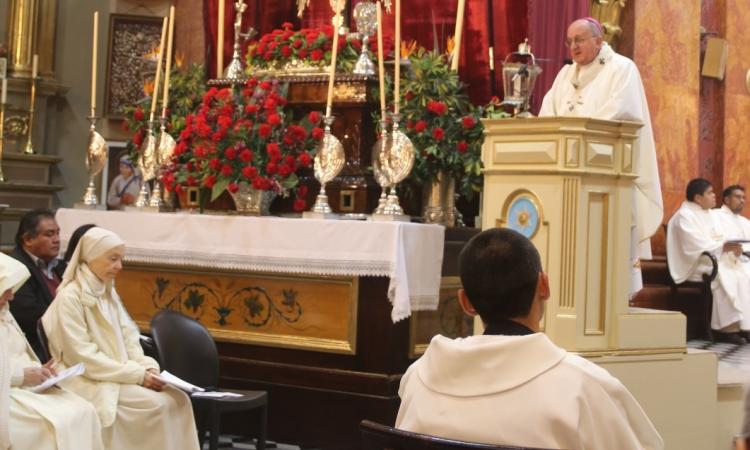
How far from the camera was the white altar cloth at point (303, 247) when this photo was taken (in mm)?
6379

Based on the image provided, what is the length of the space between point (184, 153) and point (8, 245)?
4.41 metres

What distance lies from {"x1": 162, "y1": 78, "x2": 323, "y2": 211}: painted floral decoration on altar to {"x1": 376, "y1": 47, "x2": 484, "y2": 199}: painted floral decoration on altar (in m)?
0.58

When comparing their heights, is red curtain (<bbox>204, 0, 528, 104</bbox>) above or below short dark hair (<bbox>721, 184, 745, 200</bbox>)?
above

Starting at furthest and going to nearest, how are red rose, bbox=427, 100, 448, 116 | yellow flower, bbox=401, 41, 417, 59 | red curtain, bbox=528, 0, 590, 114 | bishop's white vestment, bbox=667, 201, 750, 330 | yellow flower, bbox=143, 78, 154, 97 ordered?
bishop's white vestment, bbox=667, 201, 750, 330
yellow flower, bbox=143, 78, 154, 97
red curtain, bbox=528, 0, 590, 114
yellow flower, bbox=401, 41, 417, 59
red rose, bbox=427, 100, 448, 116

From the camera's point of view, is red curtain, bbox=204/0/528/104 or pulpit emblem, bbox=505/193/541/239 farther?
red curtain, bbox=204/0/528/104

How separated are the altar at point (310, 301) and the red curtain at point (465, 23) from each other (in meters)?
1.61

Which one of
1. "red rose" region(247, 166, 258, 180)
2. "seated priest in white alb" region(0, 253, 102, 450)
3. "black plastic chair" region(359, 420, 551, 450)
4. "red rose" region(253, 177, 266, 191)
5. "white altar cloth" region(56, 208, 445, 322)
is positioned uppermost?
"red rose" region(247, 166, 258, 180)

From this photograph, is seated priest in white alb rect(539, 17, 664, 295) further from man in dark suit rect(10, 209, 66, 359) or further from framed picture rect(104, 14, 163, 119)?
framed picture rect(104, 14, 163, 119)

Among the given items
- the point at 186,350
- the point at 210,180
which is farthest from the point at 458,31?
the point at 186,350

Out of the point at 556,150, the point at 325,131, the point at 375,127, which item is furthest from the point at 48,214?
the point at 556,150

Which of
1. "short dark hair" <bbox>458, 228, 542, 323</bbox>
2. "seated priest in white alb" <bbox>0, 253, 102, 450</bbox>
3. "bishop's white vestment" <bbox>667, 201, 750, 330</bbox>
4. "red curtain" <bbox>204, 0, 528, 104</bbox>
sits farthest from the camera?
"bishop's white vestment" <bbox>667, 201, 750, 330</bbox>

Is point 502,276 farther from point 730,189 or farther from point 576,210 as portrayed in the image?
point 730,189

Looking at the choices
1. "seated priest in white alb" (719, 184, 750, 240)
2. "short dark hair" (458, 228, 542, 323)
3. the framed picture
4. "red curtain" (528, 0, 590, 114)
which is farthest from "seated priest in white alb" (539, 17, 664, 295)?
the framed picture

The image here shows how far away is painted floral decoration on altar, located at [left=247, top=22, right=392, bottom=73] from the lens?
25.7 feet
